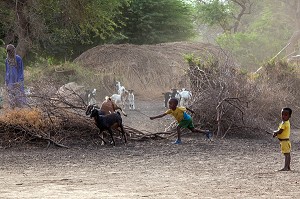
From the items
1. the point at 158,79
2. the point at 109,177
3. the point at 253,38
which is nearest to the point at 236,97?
the point at 109,177

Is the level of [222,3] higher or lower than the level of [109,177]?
higher

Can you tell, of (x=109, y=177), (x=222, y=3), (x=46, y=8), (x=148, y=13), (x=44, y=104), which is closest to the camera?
(x=109, y=177)

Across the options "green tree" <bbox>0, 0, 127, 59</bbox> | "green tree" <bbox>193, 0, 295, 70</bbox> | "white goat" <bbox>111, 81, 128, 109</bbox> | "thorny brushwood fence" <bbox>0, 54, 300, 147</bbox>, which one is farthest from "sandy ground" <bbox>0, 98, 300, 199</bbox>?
"green tree" <bbox>193, 0, 295, 70</bbox>

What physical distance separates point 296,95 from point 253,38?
32.7m

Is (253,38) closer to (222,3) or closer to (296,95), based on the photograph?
(222,3)

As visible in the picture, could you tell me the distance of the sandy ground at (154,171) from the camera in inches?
342

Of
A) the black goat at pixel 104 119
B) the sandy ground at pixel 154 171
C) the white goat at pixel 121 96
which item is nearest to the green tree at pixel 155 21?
the white goat at pixel 121 96

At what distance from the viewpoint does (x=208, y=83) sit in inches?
703

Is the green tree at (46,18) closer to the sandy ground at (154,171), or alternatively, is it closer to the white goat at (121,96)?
the white goat at (121,96)

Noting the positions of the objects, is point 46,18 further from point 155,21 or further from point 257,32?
point 257,32

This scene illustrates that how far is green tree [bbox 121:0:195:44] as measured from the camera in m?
41.5

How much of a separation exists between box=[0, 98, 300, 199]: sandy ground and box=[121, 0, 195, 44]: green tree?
2507 centimetres

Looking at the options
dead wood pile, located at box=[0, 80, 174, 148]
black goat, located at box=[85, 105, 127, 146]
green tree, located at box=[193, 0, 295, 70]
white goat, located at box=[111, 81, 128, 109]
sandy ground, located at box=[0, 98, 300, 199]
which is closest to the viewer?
sandy ground, located at box=[0, 98, 300, 199]

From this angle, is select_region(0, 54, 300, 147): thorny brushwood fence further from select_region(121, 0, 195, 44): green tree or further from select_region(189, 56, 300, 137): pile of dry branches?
select_region(121, 0, 195, 44): green tree
